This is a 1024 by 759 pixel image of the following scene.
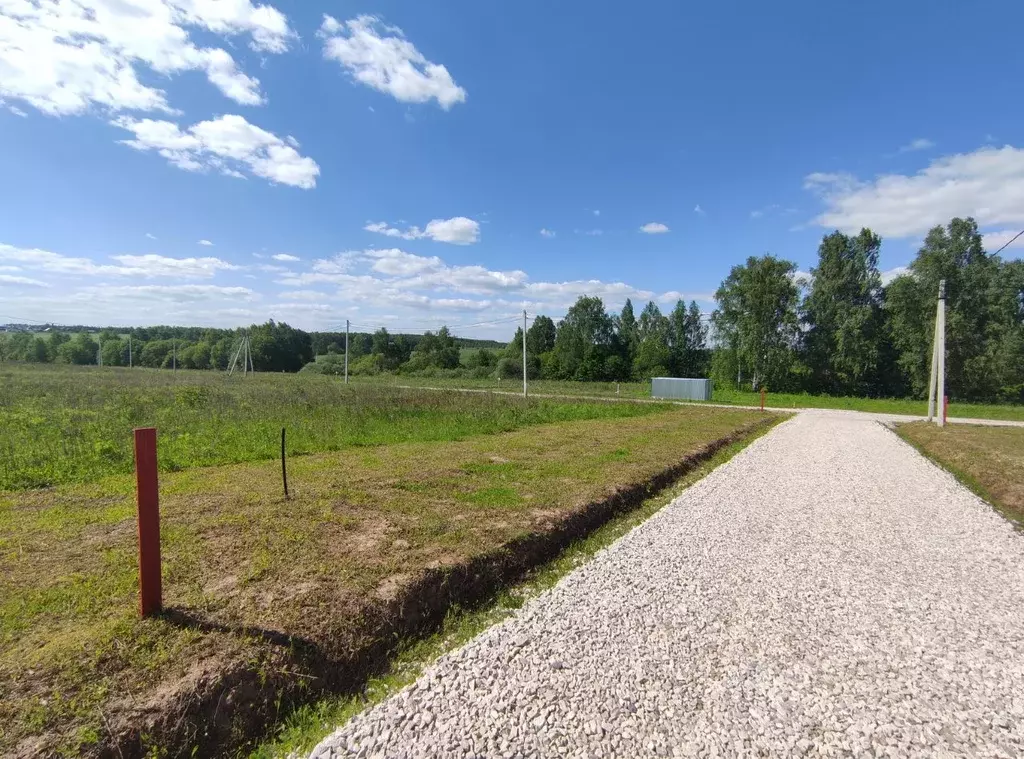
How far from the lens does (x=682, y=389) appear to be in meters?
38.5

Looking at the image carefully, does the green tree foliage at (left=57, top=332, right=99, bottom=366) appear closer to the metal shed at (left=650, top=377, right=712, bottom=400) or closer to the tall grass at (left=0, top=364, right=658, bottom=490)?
the tall grass at (left=0, top=364, right=658, bottom=490)

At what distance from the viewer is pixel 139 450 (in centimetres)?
337

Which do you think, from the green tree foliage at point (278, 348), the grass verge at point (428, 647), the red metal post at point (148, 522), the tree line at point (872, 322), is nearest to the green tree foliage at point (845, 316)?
the tree line at point (872, 322)

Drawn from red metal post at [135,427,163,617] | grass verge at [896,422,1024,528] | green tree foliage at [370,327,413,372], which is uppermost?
green tree foliage at [370,327,413,372]

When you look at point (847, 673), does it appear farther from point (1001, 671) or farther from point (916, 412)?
point (916, 412)

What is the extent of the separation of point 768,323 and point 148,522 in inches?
2180

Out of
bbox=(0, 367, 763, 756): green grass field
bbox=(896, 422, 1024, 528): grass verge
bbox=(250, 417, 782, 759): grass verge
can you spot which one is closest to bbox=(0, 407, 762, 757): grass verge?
bbox=(0, 367, 763, 756): green grass field

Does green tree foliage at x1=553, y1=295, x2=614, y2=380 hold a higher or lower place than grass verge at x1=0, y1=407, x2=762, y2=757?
higher

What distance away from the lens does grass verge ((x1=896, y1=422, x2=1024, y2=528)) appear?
9.34 metres

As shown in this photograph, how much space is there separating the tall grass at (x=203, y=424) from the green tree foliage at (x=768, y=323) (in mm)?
34779

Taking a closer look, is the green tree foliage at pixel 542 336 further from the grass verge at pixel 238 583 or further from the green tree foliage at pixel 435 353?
the grass verge at pixel 238 583

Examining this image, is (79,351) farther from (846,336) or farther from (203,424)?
(846,336)

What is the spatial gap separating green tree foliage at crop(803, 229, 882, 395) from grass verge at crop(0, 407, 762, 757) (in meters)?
48.8

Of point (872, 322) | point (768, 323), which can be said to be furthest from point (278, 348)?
point (872, 322)
